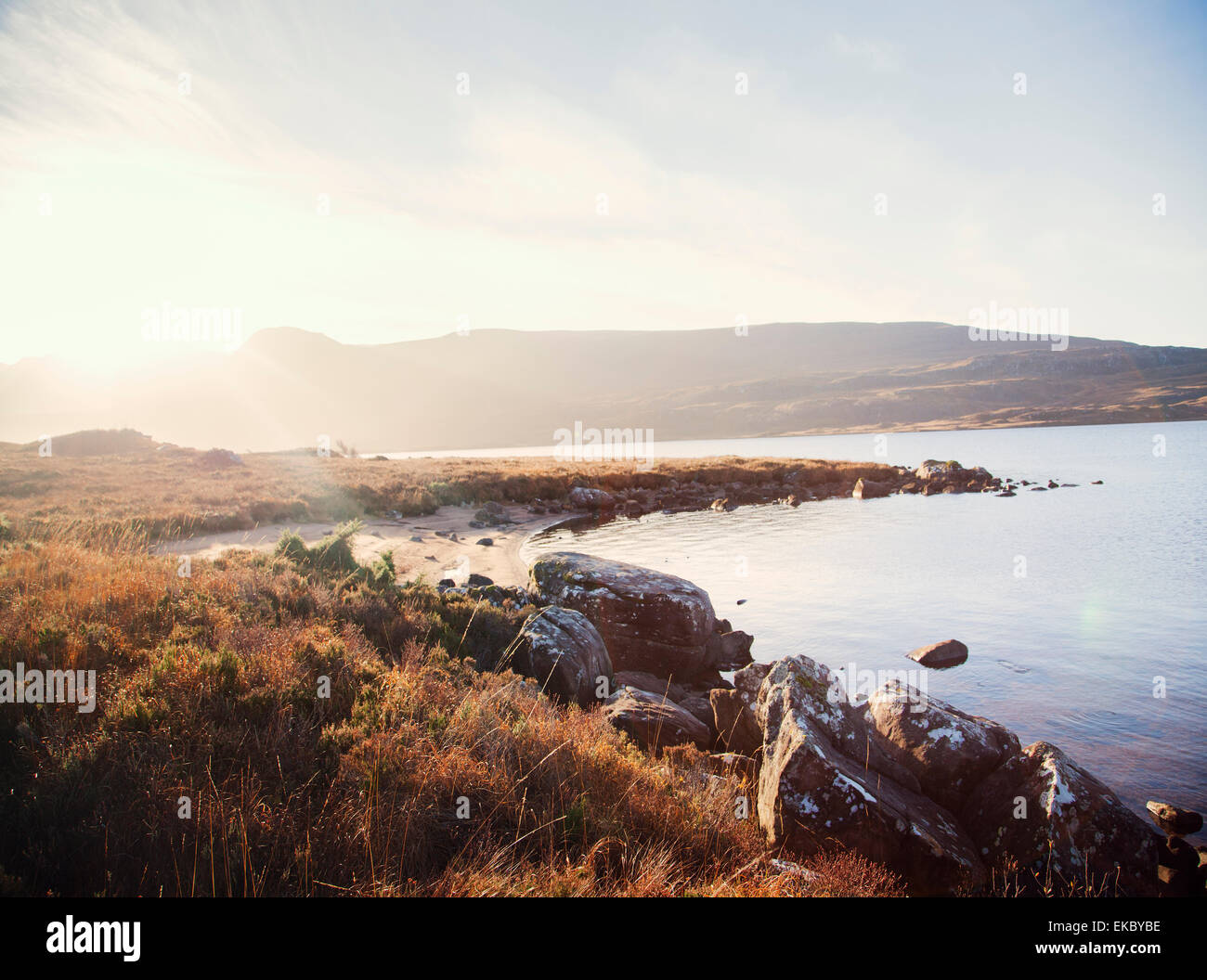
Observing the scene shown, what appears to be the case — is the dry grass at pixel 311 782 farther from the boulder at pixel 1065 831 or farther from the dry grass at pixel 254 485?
the dry grass at pixel 254 485

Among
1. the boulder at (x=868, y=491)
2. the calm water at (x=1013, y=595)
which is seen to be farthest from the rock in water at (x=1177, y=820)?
the boulder at (x=868, y=491)

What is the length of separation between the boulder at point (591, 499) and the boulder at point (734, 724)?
28.4 m

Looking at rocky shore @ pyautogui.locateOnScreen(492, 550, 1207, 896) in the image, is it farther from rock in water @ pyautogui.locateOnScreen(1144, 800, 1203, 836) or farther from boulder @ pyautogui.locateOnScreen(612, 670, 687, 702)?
boulder @ pyautogui.locateOnScreen(612, 670, 687, 702)

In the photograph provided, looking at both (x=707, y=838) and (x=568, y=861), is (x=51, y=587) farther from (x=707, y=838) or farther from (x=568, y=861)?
(x=707, y=838)

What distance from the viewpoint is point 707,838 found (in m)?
4.97

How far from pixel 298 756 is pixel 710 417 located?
18686 centimetres

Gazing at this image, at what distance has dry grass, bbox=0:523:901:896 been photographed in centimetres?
375

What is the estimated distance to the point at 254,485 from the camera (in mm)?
31234

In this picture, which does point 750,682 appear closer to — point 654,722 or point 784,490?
point 654,722

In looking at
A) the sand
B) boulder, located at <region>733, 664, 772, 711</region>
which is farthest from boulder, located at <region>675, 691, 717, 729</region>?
the sand

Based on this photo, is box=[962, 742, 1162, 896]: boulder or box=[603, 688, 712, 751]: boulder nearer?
box=[962, 742, 1162, 896]: boulder

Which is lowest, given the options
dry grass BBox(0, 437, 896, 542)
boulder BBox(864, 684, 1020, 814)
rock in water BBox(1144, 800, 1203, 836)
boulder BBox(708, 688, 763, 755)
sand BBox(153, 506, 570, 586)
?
rock in water BBox(1144, 800, 1203, 836)

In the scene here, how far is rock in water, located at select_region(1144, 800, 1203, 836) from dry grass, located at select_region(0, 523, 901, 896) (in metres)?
5.21

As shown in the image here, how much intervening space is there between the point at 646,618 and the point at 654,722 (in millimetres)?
4641
